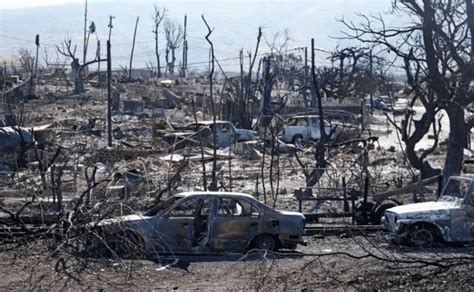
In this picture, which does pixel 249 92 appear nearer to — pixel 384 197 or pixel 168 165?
pixel 168 165

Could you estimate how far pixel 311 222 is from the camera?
21.8m

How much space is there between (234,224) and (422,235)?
12.8ft

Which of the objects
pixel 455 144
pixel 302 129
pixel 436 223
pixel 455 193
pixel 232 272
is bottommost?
pixel 232 272

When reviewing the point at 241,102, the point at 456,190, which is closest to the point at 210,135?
the point at 241,102

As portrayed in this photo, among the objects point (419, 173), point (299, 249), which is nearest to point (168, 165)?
point (419, 173)

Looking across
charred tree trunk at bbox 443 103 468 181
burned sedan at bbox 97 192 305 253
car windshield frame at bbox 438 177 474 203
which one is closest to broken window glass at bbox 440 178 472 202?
car windshield frame at bbox 438 177 474 203

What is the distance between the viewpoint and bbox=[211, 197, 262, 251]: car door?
17312 mm

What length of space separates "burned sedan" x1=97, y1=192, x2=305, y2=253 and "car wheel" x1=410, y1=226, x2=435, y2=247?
2.36 m

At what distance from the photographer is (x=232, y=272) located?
15.4 m

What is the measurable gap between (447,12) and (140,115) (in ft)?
112

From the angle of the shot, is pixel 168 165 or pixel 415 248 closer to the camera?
pixel 415 248

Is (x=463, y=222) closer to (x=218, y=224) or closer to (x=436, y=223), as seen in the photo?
(x=436, y=223)

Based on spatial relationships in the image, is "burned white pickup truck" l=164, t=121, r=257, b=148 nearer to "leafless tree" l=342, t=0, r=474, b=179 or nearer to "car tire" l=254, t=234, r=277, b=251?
"leafless tree" l=342, t=0, r=474, b=179

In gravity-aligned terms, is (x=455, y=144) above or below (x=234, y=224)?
above
